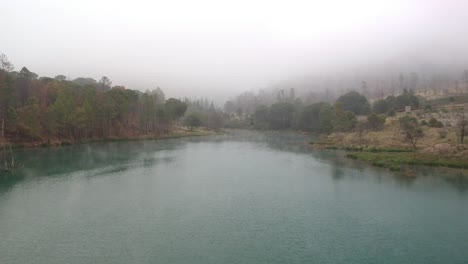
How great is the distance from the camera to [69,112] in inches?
3871

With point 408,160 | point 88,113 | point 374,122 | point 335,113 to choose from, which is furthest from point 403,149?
point 88,113

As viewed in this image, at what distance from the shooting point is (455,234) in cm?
2902

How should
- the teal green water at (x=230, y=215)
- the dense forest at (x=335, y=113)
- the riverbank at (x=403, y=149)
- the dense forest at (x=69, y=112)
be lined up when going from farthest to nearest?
the dense forest at (x=335, y=113) → the dense forest at (x=69, y=112) → the riverbank at (x=403, y=149) → the teal green water at (x=230, y=215)

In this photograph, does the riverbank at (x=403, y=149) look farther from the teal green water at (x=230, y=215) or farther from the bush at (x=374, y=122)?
the bush at (x=374, y=122)

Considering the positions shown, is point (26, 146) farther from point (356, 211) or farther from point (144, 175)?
point (356, 211)

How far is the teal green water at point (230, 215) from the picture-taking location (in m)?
25.0

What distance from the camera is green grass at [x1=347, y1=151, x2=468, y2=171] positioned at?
57750 mm

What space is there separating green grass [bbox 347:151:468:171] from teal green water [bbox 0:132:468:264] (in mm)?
4382

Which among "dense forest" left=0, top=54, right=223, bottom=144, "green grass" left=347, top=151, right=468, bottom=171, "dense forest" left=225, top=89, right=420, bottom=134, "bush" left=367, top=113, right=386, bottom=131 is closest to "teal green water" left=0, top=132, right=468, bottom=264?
"green grass" left=347, top=151, right=468, bottom=171

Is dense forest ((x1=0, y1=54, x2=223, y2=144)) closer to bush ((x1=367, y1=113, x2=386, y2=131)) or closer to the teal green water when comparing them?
the teal green water

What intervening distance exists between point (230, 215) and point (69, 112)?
8194cm

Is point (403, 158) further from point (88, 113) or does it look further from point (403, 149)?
point (88, 113)

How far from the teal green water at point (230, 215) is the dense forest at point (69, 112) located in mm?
30304

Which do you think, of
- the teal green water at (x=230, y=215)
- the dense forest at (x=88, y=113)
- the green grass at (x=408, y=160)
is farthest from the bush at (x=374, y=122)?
the teal green water at (x=230, y=215)
